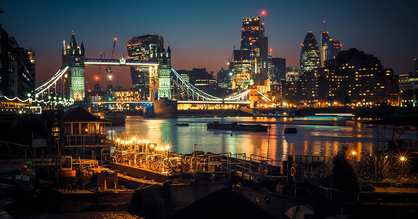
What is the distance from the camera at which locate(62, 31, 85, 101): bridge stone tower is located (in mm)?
139750

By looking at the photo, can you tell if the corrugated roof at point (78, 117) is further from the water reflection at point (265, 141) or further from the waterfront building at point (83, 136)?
the water reflection at point (265, 141)

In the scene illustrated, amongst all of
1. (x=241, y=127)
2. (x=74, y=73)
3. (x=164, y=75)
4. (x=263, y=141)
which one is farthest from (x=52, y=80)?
(x=263, y=141)

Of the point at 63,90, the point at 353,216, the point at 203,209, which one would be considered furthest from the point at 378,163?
the point at 63,90

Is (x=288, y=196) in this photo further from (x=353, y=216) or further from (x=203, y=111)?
(x=203, y=111)

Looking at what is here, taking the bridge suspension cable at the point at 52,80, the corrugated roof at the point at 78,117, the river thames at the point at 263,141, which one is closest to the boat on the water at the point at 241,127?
the river thames at the point at 263,141

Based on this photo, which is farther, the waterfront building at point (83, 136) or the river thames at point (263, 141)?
the river thames at point (263, 141)

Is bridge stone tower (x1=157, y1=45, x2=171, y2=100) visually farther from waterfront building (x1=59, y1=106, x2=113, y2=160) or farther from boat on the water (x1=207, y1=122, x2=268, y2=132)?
waterfront building (x1=59, y1=106, x2=113, y2=160)

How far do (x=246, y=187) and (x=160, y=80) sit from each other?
14427 cm

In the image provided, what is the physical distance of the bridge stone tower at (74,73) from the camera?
458ft

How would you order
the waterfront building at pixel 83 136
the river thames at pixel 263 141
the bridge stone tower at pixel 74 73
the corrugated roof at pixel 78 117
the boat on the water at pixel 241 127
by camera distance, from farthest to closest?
1. the bridge stone tower at pixel 74 73
2. the boat on the water at pixel 241 127
3. the river thames at pixel 263 141
4. the corrugated roof at pixel 78 117
5. the waterfront building at pixel 83 136

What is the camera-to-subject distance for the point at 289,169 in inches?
610

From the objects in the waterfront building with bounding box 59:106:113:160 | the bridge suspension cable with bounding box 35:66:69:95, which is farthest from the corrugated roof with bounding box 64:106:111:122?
the bridge suspension cable with bounding box 35:66:69:95

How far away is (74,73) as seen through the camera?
139750 millimetres

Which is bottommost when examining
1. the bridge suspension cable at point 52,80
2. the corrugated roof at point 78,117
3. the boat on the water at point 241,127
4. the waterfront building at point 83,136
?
the boat on the water at point 241,127
